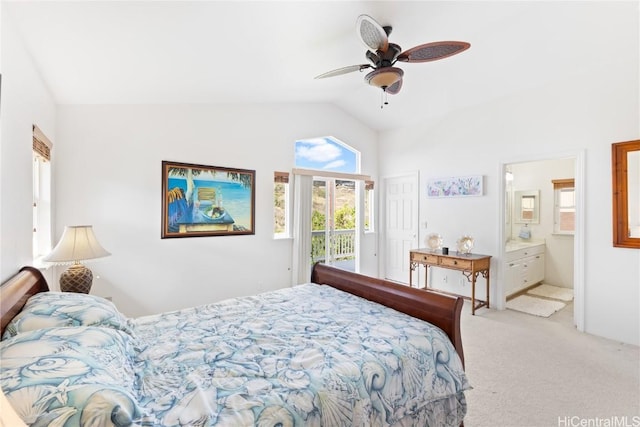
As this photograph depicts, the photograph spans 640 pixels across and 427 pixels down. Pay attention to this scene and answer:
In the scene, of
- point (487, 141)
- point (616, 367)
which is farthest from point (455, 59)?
point (616, 367)

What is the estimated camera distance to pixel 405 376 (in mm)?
1487

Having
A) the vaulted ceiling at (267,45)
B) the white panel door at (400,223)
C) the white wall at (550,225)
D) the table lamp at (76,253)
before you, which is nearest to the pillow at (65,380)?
the table lamp at (76,253)

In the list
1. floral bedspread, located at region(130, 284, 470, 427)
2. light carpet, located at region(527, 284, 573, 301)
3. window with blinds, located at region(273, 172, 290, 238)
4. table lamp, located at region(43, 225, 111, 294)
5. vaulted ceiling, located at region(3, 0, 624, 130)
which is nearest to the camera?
floral bedspread, located at region(130, 284, 470, 427)

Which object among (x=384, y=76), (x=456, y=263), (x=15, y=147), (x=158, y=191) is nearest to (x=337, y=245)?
(x=456, y=263)

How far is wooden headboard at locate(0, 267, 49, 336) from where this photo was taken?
1.35 m

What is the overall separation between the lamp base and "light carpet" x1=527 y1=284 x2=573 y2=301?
6.01 metres

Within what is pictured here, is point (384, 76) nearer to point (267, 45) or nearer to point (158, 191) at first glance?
point (267, 45)

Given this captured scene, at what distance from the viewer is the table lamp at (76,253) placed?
229 centimetres

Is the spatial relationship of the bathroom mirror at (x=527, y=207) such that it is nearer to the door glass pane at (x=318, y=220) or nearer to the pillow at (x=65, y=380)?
the door glass pane at (x=318, y=220)

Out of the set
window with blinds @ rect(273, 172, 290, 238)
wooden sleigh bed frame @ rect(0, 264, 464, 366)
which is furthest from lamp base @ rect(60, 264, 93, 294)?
window with blinds @ rect(273, 172, 290, 238)

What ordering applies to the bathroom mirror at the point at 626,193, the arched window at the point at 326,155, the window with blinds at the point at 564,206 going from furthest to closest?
the window with blinds at the point at 564,206
the arched window at the point at 326,155
the bathroom mirror at the point at 626,193

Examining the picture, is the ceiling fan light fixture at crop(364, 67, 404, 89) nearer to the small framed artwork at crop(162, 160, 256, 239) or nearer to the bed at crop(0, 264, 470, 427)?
the bed at crop(0, 264, 470, 427)

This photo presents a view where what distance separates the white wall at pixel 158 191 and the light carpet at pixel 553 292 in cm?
415

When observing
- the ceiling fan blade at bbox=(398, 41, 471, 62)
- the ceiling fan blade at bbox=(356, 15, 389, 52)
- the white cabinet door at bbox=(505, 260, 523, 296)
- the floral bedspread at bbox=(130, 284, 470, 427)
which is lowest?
the white cabinet door at bbox=(505, 260, 523, 296)
